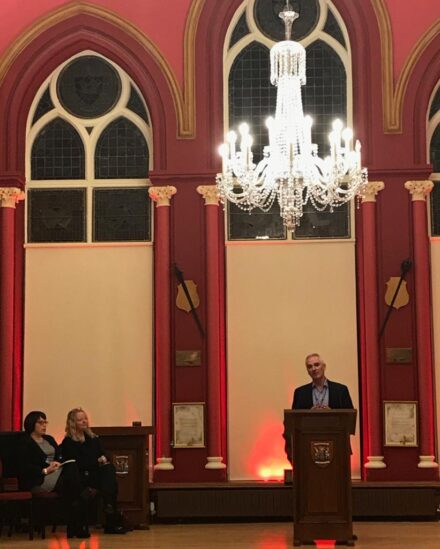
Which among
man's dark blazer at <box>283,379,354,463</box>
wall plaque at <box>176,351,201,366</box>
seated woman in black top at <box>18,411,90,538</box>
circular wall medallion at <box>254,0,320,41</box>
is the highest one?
circular wall medallion at <box>254,0,320,41</box>

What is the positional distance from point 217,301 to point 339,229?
1512 mm

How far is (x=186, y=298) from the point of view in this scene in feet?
35.5

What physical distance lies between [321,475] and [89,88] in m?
5.33

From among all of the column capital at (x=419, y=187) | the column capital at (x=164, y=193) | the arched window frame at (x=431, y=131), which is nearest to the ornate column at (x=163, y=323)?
the column capital at (x=164, y=193)

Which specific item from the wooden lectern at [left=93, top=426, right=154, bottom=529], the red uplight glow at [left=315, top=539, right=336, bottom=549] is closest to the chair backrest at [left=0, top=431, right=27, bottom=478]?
the wooden lectern at [left=93, top=426, right=154, bottom=529]

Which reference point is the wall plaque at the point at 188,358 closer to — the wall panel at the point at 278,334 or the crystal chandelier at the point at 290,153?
the wall panel at the point at 278,334

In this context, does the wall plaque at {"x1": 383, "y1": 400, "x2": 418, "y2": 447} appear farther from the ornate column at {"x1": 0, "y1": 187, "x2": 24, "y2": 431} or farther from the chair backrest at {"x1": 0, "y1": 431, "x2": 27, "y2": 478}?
the ornate column at {"x1": 0, "y1": 187, "x2": 24, "y2": 431}

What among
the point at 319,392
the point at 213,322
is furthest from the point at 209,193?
the point at 319,392

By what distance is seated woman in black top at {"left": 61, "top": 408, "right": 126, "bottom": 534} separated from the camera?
8.91 metres

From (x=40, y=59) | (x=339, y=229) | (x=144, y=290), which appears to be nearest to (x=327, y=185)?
(x=339, y=229)

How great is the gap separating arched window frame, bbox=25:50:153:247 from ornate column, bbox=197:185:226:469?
85 centimetres

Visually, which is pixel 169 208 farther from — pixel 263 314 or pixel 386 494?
pixel 386 494

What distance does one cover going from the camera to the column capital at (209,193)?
10859 mm

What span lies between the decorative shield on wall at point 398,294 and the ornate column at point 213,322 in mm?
1712
